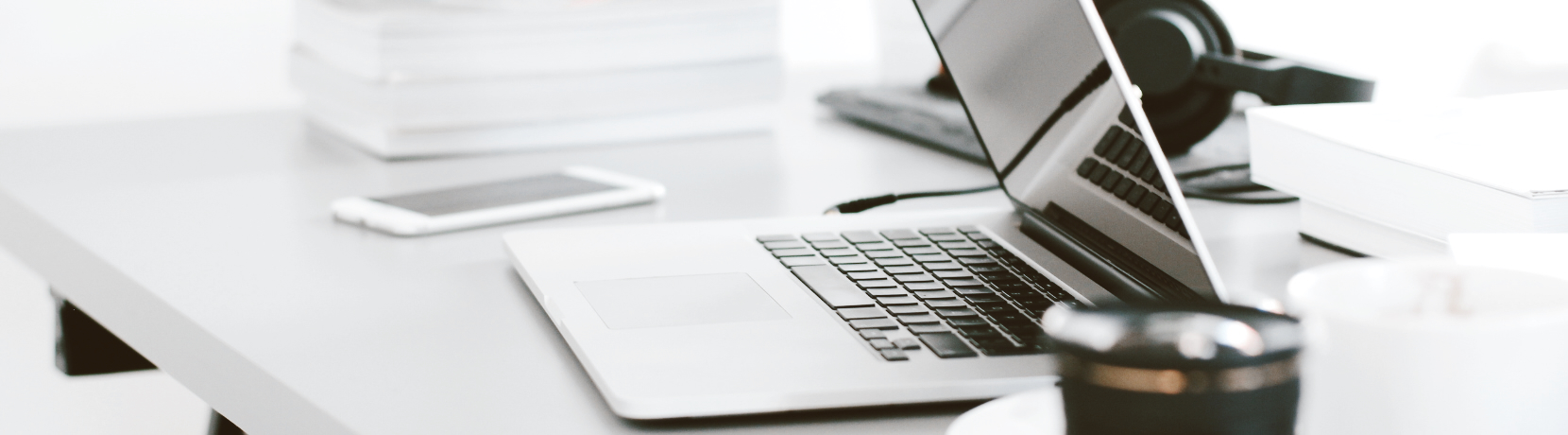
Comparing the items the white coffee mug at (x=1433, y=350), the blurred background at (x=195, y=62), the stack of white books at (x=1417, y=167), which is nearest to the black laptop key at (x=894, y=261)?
the stack of white books at (x=1417, y=167)

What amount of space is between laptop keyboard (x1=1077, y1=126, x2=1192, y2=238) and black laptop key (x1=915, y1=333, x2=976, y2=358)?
9 cm

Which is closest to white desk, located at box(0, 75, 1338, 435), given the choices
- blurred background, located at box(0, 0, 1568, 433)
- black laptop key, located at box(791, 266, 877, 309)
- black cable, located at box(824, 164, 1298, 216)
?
black cable, located at box(824, 164, 1298, 216)

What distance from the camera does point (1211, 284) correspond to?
0.50 m

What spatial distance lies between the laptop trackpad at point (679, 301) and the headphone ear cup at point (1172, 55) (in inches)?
16.3

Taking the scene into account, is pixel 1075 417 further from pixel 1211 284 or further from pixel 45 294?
pixel 45 294

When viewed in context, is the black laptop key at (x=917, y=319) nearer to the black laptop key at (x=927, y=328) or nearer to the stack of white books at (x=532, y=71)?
the black laptop key at (x=927, y=328)

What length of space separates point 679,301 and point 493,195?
0.34 meters

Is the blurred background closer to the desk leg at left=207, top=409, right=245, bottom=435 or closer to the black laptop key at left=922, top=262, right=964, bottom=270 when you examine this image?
the desk leg at left=207, top=409, right=245, bottom=435

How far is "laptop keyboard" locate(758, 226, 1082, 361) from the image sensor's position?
54 centimetres

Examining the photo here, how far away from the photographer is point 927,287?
2.06 ft

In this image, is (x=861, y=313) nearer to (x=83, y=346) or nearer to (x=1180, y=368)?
(x=1180, y=368)

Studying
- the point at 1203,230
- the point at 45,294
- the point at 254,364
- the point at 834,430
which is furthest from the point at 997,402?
the point at 45,294

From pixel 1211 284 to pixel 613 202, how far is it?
470mm

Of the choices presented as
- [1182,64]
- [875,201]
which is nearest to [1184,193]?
[1182,64]
